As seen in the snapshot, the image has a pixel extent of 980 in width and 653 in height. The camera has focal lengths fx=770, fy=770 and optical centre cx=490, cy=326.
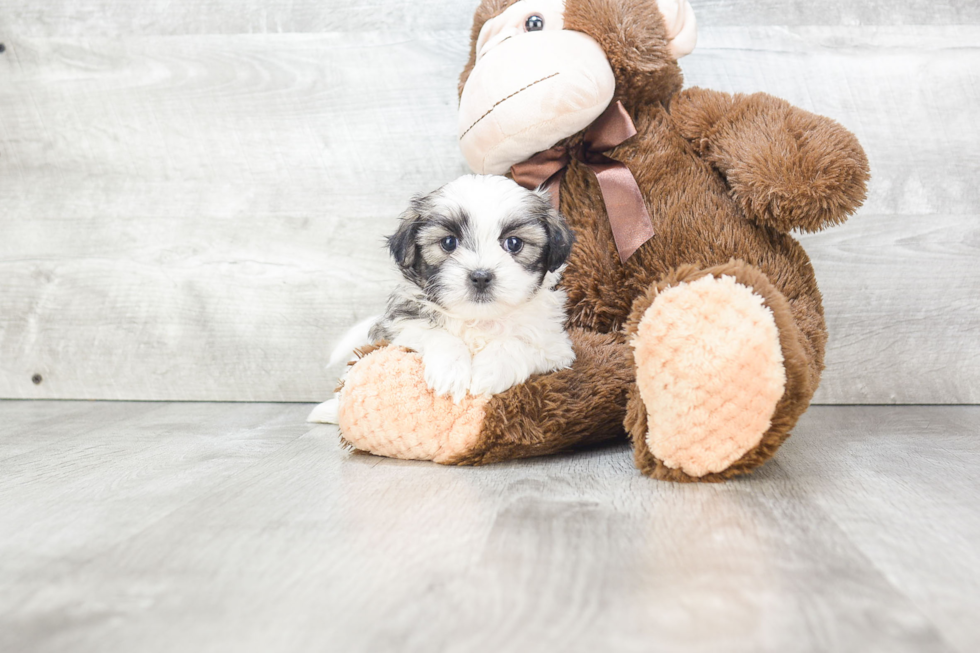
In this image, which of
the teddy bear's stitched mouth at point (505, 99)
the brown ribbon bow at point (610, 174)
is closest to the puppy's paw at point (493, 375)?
the brown ribbon bow at point (610, 174)

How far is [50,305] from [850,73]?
2352 mm

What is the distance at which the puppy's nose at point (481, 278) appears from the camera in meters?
1.31

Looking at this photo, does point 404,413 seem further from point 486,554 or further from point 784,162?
point 784,162

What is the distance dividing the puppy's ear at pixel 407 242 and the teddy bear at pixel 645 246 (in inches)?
6.6

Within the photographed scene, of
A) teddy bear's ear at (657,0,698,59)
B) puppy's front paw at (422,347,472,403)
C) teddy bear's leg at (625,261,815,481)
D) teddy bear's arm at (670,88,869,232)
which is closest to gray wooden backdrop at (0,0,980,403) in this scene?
teddy bear's ear at (657,0,698,59)

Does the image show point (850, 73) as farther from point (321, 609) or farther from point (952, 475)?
point (321, 609)

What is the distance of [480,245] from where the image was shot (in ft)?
4.49

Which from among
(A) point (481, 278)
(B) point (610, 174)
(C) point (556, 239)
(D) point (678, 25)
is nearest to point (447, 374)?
(A) point (481, 278)

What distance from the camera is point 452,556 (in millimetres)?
916

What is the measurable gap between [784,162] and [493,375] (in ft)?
2.23

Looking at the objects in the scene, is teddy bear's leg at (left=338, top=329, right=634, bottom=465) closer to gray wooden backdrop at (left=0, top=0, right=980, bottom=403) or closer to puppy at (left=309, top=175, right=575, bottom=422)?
puppy at (left=309, top=175, right=575, bottom=422)

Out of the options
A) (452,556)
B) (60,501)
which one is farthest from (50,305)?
(452,556)

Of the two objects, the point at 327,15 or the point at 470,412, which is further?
the point at 327,15

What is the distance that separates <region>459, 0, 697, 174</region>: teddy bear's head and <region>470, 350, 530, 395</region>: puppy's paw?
441 mm
